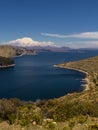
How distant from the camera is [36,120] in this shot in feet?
58.7

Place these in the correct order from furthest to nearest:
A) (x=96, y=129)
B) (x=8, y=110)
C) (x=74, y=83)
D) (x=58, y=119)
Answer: (x=74, y=83) < (x=8, y=110) < (x=58, y=119) < (x=96, y=129)

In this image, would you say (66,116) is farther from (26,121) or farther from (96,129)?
(96,129)

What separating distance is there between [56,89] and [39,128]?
352ft

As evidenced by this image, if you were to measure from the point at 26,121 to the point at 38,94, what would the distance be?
95.3m

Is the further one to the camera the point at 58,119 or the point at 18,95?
the point at 18,95

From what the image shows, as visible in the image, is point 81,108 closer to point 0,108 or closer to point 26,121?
point 0,108

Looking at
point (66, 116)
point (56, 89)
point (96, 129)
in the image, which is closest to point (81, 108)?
point (66, 116)

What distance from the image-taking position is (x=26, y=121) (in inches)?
616

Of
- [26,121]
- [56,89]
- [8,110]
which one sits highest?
[26,121]

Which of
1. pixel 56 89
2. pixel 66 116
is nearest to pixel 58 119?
pixel 66 116

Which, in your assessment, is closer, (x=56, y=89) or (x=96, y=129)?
(x=96, y=129)

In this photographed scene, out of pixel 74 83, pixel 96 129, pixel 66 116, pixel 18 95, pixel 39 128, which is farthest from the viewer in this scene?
pixel 74 83

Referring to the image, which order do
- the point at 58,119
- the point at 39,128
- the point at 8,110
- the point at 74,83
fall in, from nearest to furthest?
the point at 39,128 → the point at 58,119 → the point at 8,110 → the point at 74,83

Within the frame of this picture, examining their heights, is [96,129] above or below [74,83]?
above
